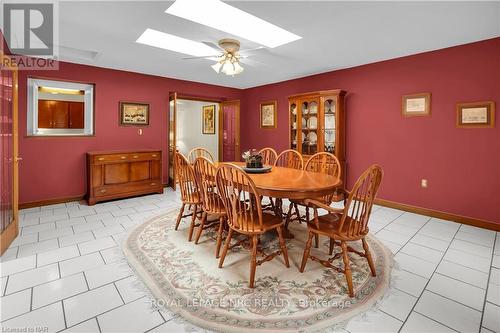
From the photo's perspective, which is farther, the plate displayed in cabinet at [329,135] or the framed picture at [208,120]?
the framed picture at [208,120]

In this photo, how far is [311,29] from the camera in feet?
9.73

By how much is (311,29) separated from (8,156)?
3637 mm

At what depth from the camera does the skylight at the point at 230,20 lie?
2492 mm

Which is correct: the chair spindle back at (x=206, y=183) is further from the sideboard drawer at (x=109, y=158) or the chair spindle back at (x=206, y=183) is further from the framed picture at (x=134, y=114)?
the framed picture at (x=134, y=114)

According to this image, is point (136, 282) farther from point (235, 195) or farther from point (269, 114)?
point (269, 114)

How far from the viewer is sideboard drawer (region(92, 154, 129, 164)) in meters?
4.29

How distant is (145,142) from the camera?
5344 mm

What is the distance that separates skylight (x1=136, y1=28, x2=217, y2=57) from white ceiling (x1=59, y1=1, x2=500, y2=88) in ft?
0.47

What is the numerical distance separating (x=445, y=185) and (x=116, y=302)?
4.21 meters

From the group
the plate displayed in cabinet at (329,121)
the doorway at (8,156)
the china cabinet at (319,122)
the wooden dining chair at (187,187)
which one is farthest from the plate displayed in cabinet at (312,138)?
the doorway at (8,156)

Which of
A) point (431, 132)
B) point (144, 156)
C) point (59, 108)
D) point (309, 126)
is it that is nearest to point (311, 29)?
point (309, 126)

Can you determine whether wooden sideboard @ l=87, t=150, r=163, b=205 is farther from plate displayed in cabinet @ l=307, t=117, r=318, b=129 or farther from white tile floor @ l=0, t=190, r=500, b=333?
plate displayed in cabinet @ l=307, t=117, r=318, b=129

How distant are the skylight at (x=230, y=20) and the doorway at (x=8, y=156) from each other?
1.84 metres

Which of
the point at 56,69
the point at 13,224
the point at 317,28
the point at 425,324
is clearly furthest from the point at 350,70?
the point at 13,224
